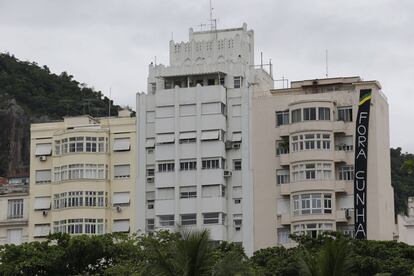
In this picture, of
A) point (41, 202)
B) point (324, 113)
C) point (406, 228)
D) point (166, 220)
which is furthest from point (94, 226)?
point (406, 228)

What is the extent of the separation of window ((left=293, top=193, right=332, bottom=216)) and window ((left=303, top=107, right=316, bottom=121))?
6415 millimetres

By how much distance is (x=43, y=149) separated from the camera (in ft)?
331

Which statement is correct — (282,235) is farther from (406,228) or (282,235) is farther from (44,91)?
(44,91)

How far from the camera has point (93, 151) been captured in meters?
98.9

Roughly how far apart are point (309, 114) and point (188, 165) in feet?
37.2

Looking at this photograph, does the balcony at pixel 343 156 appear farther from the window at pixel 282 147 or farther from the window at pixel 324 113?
the window at pixel 282 147

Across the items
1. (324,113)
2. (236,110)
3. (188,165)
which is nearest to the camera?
(324,113)

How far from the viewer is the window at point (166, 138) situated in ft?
318

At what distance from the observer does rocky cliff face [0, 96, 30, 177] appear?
13794 centimetres

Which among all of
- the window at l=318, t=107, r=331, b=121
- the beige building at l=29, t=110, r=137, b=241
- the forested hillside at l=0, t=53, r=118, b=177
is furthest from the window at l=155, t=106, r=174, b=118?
the forested hillside at l=0, t=53, r=118, b=177

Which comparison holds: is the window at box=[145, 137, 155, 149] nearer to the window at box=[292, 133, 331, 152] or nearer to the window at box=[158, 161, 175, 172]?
the window at box=[158, 161, 175, 172]

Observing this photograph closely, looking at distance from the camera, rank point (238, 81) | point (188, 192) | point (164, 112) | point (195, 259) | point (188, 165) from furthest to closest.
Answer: point (238, 81), point (164, 112), point (188, 165), point (188, 192), point (195, 259)

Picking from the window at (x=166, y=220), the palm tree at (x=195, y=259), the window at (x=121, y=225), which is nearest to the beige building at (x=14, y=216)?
the window at (x=121, y=225)

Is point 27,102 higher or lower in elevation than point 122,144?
higher
